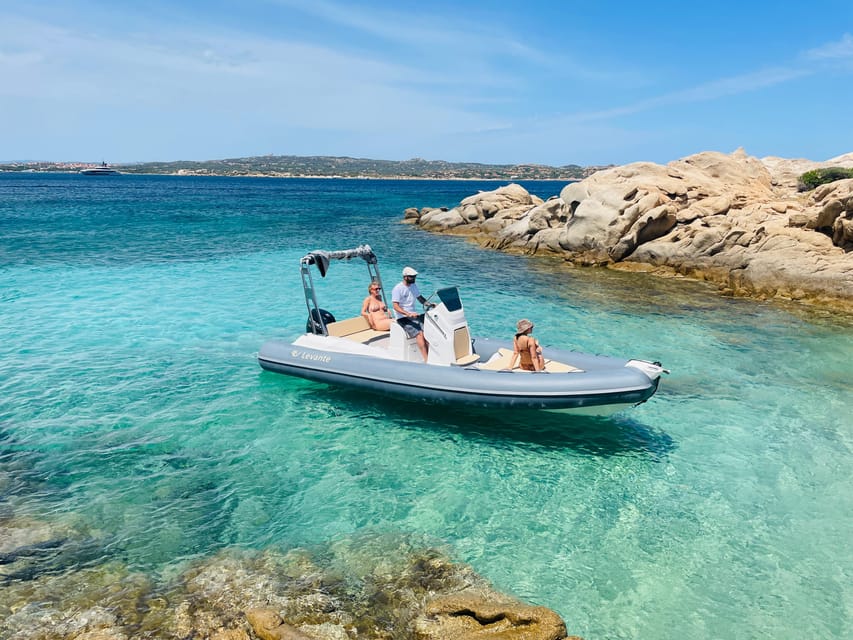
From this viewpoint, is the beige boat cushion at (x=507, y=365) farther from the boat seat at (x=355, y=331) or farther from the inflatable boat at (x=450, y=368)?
the boat seat at (x=355, y=331)

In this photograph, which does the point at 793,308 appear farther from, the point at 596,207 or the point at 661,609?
the point at 661,609

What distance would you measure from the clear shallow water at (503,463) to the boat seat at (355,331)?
1.13m

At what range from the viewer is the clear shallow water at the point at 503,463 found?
A: 628 centimetres

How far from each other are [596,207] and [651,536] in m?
20.0

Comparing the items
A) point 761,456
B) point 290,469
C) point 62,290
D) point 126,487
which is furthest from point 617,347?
point 62,290

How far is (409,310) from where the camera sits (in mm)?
10383

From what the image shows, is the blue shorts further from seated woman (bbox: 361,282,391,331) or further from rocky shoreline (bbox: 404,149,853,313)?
rocky shoreline (bbox: 404,149,853,313)

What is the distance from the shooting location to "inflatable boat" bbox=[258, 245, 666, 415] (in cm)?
852

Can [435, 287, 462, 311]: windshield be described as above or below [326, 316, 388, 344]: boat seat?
above

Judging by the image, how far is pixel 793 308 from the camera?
17812 millimetres

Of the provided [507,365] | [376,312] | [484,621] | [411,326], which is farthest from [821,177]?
[484,621]

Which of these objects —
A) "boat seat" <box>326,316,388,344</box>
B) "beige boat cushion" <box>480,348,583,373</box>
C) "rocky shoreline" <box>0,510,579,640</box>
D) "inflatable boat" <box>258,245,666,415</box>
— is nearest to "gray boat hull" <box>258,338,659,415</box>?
"inflatable boat" <box>258,245,666,415</box>

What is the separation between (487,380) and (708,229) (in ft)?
55.5

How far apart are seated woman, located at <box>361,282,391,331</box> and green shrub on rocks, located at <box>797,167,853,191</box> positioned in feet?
112
